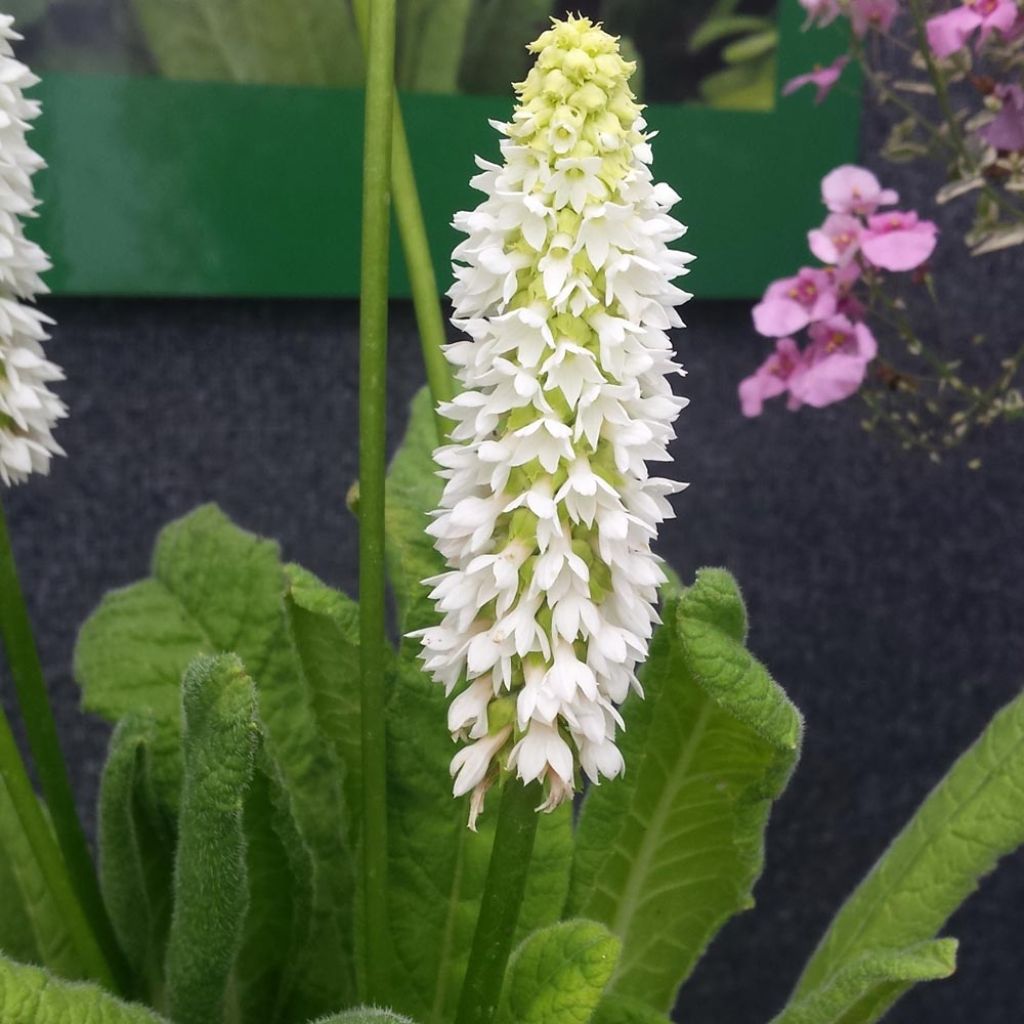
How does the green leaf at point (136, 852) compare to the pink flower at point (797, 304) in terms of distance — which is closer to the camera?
the green leaf at point (136, 852)

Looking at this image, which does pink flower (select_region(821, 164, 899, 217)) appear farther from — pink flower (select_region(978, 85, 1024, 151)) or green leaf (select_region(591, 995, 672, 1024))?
green leaf (select_region(591, 995, 672, 1024))

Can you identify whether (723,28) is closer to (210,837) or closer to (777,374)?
(777,374)

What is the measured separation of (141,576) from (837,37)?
36 centimetres

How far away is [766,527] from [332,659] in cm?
33

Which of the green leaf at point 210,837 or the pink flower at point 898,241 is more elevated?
→ the pink flower at point 898,241

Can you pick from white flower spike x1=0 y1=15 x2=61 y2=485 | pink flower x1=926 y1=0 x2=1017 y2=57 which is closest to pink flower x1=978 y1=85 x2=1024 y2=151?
pink flower x1=926 y1=0 x2=1017 y2=57

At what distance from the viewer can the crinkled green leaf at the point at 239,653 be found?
0.30 metres

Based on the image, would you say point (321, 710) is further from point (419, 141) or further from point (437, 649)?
point (419, 141)

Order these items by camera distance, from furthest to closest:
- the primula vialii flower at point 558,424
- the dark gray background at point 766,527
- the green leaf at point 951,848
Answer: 1. the dark gray background at point 766,527
2. the green leaf at point 951,848
3. the primula vialii flower at point 558,424

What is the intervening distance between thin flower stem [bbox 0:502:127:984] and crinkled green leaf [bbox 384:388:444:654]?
0.08 m

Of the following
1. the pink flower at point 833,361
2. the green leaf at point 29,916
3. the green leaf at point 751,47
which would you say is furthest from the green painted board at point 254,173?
the green leaf at point 29,916

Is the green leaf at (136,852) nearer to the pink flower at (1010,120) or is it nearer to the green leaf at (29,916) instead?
the green leaf at (29,916)

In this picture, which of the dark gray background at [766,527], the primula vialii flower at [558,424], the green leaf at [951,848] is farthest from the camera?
the dark gray background at [766,527]

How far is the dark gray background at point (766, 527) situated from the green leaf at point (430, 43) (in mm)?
91
